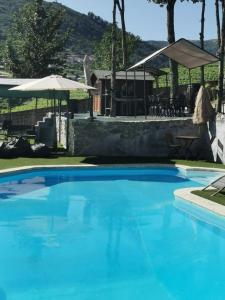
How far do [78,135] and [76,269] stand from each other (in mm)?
11351

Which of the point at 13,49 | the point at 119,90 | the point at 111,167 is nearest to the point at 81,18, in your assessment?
the point at 13,49

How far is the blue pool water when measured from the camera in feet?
24.6

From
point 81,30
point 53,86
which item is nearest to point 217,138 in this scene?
point 53,86

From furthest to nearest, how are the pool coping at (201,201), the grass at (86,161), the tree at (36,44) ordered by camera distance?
the tree at (36,44) < the grass at (86,161) < the pool coping at (201,201)

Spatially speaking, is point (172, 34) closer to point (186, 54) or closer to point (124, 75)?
point (124, 75)

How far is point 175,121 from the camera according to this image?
19.7 meters

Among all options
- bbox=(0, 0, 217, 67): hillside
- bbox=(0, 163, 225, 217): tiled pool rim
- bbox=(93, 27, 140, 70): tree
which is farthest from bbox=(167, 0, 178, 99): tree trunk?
bbox=(0, 0, 217, 67): hillside

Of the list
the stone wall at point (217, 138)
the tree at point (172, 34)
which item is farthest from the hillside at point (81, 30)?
the stone wall at point (217, 138)

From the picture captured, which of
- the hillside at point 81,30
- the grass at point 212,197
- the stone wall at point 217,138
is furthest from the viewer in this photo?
the hillside at point 81,30

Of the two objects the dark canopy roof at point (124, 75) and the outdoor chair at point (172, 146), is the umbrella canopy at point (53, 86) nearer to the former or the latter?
the outdoor chair at point (172, 146)

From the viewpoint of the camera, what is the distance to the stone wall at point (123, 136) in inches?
761

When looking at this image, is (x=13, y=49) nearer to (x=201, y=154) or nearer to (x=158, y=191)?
(x=201, y=154)

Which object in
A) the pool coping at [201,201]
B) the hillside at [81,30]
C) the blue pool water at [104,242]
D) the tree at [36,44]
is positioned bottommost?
the blue pool water at [104,242]

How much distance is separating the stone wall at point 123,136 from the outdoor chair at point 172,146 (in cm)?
33
